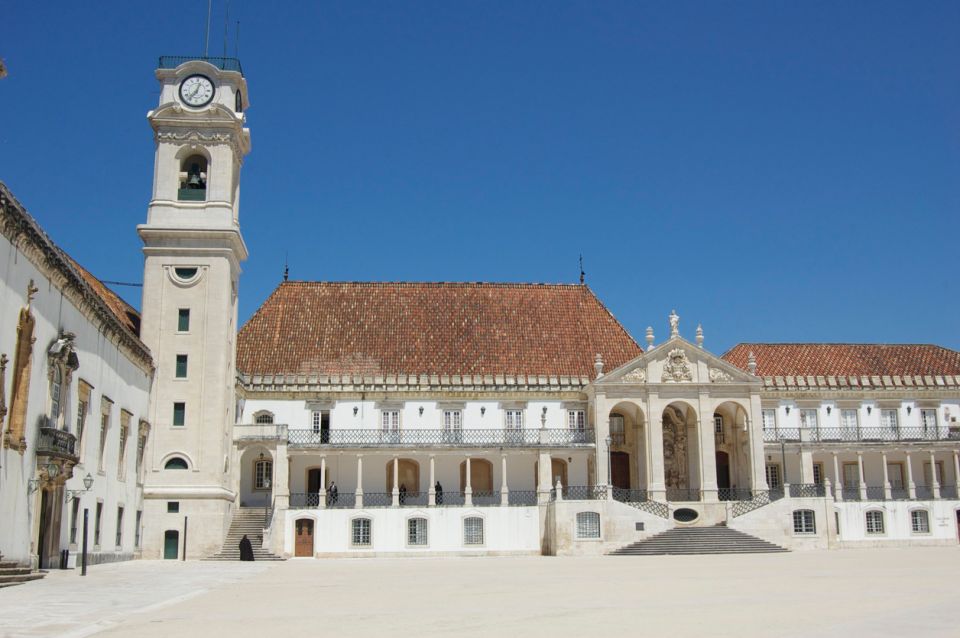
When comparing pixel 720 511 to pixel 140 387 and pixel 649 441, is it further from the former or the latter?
pixel 140 387

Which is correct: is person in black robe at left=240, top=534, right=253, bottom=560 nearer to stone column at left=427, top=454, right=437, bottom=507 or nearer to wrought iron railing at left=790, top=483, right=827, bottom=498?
stone column at left=427, top=454, right=437, bottom=507

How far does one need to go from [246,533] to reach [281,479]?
3011 millimetres

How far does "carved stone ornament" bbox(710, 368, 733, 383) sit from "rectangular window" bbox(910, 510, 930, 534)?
975cm

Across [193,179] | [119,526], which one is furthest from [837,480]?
[193,179]

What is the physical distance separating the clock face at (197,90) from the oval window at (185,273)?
21.6 ft

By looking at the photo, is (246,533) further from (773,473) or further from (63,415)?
(773,473)

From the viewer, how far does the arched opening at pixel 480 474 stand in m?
45.4

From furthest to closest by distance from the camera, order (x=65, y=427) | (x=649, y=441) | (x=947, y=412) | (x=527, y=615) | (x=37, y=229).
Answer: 1. (x=947, y=412)
2. (x=649, y=441)
3. (x=65, y=427)
4. (x=37, y=229)
5. (x=527, y=615)

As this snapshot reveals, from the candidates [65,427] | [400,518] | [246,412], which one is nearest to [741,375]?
[400,518]

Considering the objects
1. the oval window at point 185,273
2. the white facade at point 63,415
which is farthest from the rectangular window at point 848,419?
the white facade at point 63,415

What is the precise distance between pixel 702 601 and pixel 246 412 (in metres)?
31.8

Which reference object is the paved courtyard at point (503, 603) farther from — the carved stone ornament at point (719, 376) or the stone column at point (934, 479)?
the stone column at point (934, 479)

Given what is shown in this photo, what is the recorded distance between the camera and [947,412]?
4866 cm

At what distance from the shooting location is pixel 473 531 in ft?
136
